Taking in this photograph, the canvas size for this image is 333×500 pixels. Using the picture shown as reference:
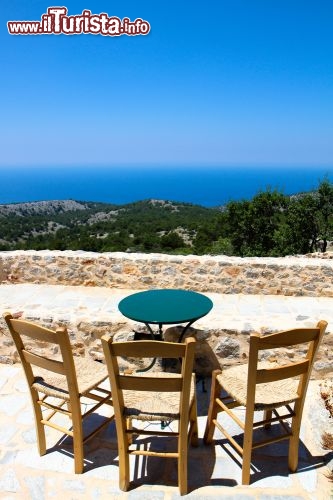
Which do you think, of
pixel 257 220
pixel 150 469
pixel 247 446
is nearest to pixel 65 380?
pixel 150 469

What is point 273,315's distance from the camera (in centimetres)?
471

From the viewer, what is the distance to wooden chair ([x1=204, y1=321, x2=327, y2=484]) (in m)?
2.26

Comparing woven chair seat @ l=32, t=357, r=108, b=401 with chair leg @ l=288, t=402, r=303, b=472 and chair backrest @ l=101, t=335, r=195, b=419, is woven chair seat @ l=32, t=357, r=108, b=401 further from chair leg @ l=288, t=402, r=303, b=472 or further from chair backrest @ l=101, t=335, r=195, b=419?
chair leg @ l=288, t=402, r=303, b=472

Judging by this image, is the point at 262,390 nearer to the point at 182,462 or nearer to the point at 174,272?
the point at 182,462

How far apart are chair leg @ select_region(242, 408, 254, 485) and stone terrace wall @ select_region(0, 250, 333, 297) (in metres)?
3.29

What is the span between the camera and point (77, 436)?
2.61 m

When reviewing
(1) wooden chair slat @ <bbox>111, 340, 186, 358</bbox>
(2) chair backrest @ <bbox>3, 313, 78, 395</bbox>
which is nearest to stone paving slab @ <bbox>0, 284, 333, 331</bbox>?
(2) chair backrest @ <bbox>3, 313, 78, 395</bbox>

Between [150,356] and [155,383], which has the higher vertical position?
[150,356]

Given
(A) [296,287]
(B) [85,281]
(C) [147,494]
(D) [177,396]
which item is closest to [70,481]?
(C) [147,494]

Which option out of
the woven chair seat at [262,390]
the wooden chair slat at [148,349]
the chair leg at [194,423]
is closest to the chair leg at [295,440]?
the woven chair seat at [262,390]

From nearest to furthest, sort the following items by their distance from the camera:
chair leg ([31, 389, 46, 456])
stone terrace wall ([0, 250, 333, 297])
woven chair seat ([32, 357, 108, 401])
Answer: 1. woven chair seat ([32, 357, 108, 401])
2. chair leg ([31, 389, 46, 456])
3. stone terrace wall ([0, 250, 333, 297])

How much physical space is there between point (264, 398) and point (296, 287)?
10.7 ft

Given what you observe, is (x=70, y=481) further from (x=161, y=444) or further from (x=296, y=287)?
(x=296, y=287)

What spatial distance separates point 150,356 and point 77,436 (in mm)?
989
